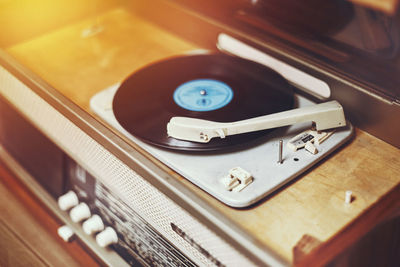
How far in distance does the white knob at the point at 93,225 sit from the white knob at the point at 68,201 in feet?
0.25

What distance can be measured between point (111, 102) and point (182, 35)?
39 cm

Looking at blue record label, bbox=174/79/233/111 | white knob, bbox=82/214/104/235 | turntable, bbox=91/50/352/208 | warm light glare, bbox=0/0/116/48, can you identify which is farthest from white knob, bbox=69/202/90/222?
warm light glare, bbox=0/0/116/48

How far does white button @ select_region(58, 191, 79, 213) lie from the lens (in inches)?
46.9

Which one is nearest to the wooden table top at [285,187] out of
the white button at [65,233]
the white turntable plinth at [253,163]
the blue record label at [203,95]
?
the white turntable plinth at [253,163]

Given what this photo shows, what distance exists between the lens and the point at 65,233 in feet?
4.01

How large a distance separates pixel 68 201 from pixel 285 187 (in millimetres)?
569

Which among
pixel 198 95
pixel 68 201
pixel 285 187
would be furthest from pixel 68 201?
pixel 285 187

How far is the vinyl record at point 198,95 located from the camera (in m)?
0.99

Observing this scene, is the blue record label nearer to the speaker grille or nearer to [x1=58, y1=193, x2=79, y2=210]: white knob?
the speaker grille

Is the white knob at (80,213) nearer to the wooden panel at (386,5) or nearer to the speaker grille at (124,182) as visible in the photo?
the speaker grille at (124,182)

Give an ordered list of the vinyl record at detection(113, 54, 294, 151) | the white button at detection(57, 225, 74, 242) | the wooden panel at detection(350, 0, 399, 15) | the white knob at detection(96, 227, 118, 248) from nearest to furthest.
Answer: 1. the wooden panel at detection(350, 0, 399, 15)
2. the vinyl record at detection(113, 54, 294, 151)
3. the white knob at detection(96, 227, 118, 248)
4. the white button at detection(57, 225, 74, 242)

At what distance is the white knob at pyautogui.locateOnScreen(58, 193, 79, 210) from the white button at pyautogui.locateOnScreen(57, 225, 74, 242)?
0.21ft

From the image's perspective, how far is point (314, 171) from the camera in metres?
0.95

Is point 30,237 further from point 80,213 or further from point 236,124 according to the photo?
point 236,124
